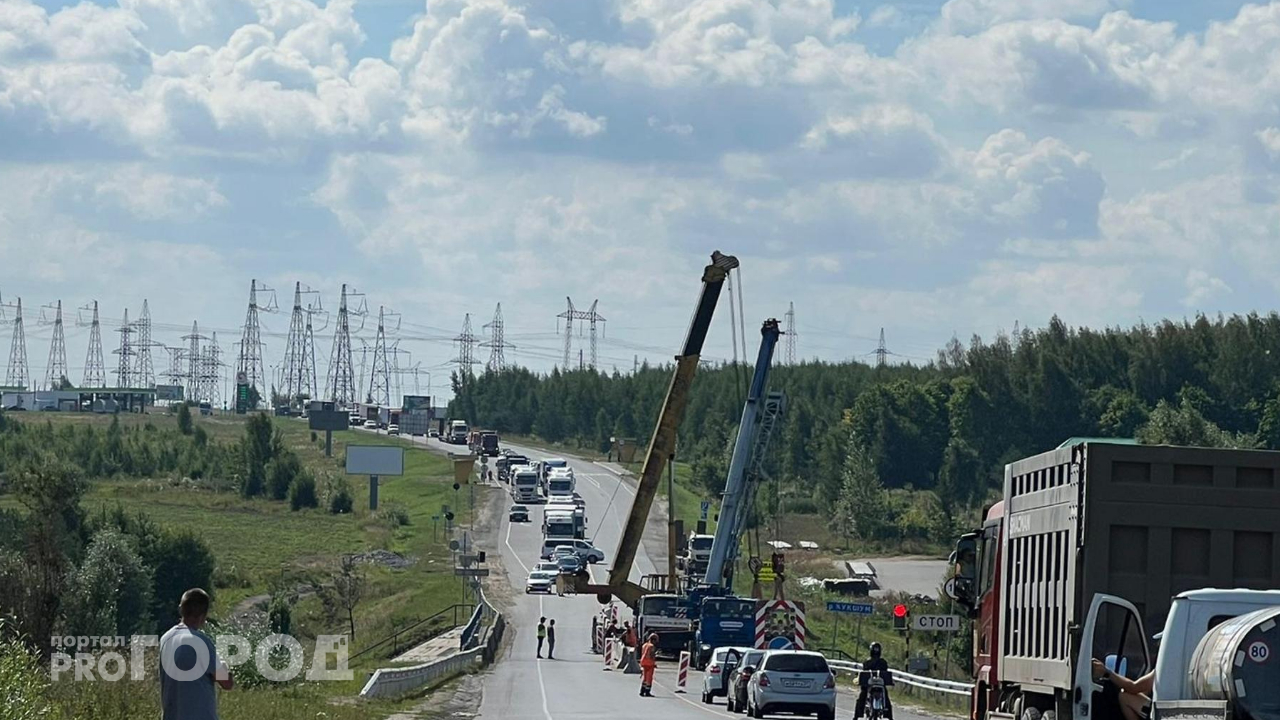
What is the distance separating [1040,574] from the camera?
1756cm

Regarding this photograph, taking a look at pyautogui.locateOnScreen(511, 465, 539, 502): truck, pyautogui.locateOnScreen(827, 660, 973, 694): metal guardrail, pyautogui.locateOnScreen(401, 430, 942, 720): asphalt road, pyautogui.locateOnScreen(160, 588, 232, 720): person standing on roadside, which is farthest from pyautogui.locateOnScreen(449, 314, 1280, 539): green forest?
pyautogui.locateOnScreen(160, 588, 232, 720): person standing on roadside

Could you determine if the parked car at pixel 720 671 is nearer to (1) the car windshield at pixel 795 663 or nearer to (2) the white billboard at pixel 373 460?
(1) the car windshield at pixel 795 663

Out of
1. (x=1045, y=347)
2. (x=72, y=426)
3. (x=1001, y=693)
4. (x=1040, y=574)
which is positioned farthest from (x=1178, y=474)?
(x=72, y=426)

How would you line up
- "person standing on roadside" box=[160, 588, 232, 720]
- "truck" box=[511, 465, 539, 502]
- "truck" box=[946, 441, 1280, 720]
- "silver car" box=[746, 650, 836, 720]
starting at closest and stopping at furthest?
"person standing on roadside" box=[160, 588, 232, 720]
"truck" box=[946, 441, 1280, 720]
"silver car" box=[746, 650, 836, 720]
"truck" box=[511, 465, 539, 502]

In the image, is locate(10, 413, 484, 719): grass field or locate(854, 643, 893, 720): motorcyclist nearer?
locate(10, 413, 484, 719): grass field

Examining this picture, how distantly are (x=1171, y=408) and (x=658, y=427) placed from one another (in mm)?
89953

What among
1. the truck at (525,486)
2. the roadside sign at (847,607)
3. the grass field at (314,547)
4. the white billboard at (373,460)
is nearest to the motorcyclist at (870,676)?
the roadside sign at (847,607)

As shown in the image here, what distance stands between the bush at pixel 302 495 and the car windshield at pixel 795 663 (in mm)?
110523

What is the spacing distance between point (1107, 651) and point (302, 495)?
13022cm

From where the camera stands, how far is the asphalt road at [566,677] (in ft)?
115

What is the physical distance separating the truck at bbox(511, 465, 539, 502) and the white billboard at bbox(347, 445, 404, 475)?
38.2 ft

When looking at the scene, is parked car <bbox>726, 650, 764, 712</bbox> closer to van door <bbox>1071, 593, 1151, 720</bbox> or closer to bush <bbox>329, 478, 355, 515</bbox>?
van door <bbox>1071, 593, 1151, 720</bbox>

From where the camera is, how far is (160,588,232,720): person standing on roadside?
1223 centimetres

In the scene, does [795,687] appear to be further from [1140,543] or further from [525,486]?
[525,486]
